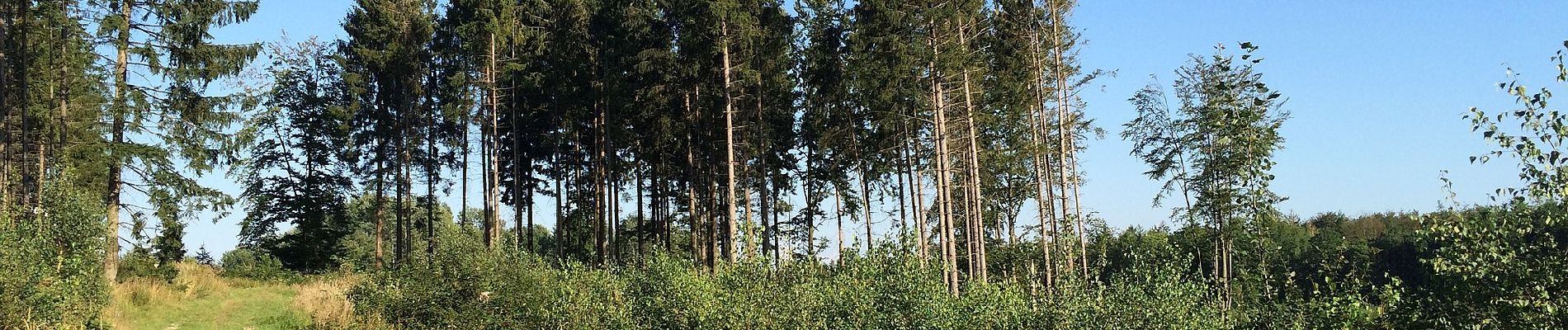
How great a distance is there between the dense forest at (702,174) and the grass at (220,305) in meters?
0.70

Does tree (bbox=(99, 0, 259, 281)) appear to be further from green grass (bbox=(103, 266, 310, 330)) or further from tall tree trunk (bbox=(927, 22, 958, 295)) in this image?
tall tree trunk (bbox=(927, 22, 958, 295))

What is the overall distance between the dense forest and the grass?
0.70 m

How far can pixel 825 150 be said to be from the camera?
3438cm

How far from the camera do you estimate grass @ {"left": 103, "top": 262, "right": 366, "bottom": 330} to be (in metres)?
21.5

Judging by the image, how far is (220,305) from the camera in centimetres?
2456

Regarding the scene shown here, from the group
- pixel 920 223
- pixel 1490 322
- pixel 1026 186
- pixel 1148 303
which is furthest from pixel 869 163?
pixel 1490 322

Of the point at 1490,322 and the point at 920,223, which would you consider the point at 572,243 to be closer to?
the point at 920,223

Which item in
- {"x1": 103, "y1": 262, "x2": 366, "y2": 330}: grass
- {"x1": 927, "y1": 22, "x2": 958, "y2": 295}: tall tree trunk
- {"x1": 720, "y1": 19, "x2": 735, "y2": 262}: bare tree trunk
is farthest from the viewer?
{"x1": 720, "y1": 19, "x2": 735, "y2": 262}: bare tree trunk

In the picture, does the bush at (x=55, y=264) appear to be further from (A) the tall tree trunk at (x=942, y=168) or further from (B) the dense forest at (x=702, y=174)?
(A) the tall tree trunk at (x=942, y=168)

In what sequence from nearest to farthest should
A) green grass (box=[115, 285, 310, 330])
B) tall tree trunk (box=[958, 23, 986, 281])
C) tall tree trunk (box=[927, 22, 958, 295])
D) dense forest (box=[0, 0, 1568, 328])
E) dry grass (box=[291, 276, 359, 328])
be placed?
dense forest (box=[0, 0, 1568, 328]) → green grass (box=[115, 285, 310, 330]) → dry grass (box=[291, 276, 359, 328]) → tall tree trunk (box=[927, 22, 958, 295]) → tall tree trunk (box=[958, 23, 986, 281])

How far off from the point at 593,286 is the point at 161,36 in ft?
44.5

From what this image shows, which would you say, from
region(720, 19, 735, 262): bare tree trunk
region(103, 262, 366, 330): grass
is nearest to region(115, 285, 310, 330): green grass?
region(103, 262, 366, 330): grass

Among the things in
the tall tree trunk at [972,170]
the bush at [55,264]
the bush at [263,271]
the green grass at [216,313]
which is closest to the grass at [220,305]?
the green grass at [216,313]

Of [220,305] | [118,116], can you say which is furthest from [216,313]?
[118,116]
